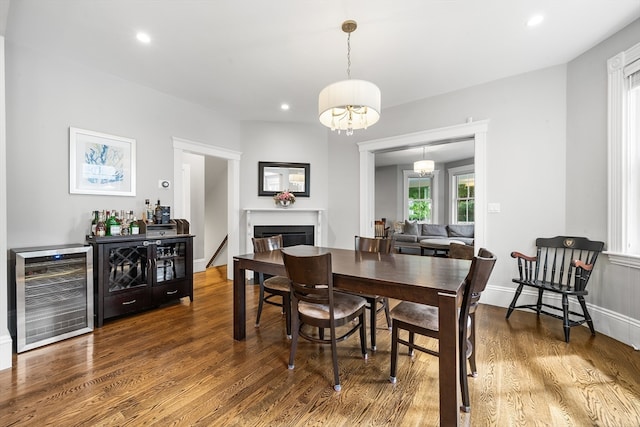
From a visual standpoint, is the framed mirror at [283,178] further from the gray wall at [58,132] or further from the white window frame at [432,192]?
the white window frame at [432,192]

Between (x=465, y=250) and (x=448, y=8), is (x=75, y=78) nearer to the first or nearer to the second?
(x=448, y=8)

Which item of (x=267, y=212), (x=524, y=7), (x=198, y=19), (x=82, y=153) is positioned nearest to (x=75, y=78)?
(x=82, y=153)

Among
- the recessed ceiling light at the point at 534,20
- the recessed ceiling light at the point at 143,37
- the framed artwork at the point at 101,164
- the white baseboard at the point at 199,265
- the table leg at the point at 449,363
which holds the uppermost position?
the recessed ceiling light at the point at 534,20

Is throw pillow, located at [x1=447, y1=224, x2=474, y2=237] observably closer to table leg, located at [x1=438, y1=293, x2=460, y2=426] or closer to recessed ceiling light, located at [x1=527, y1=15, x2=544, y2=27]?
recessed ceiling light, located at [x1=527, y1=15, x2=544, y2=27]

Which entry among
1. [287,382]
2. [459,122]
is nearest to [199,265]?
[287,382]

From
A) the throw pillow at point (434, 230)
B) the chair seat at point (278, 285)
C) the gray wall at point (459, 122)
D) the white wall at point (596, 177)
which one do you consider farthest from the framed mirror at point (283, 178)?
the throw pillow at point (434, 230)

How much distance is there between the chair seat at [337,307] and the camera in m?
1.86

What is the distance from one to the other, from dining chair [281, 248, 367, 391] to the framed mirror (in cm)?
291

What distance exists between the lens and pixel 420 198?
8.29 metres

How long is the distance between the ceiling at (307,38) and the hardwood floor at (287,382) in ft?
8.17

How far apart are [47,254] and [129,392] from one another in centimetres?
151

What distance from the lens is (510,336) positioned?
2492mm

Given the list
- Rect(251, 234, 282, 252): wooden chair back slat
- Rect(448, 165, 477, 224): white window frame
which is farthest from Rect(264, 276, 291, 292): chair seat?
Rect(448, 165, 477, 224): white window frame

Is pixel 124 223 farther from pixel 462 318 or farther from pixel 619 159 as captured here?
pixel 619 159
